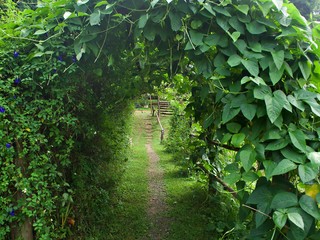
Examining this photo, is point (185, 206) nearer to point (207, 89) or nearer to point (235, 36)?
point (207, 89)

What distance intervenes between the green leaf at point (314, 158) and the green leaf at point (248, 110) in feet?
0.97

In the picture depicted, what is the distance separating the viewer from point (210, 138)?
3.30m

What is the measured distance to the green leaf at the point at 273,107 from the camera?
1158 mm

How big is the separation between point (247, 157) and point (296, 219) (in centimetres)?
32

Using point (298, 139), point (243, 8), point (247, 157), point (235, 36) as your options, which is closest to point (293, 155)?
point (298, 139)

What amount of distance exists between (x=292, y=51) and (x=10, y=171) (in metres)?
1.83

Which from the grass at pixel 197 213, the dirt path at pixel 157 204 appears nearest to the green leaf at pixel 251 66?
the grass at pixel 197 213

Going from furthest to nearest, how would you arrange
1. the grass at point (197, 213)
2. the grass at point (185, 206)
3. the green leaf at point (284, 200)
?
the grass at point (185, 206), the grass at point (197, 213), the green leaf at point (284, 200)

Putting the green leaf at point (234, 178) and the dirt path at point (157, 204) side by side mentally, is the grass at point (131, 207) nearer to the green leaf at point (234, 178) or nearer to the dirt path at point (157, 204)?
the dirt path at point (157, 204)

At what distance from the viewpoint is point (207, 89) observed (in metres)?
1.63

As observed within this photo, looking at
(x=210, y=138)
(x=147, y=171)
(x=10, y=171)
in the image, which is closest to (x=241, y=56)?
(x=10, y=171)

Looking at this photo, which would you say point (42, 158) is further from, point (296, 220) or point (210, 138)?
point (210, 138)

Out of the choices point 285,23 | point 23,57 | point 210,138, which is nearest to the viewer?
point 285,23

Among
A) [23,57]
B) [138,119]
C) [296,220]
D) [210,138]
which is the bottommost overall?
[138,119]
